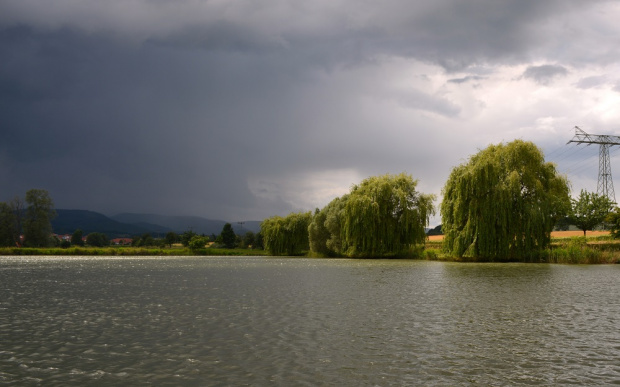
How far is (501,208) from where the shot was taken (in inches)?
1618

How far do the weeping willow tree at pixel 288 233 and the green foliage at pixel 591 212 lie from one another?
3795cm

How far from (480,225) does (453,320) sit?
30.4m

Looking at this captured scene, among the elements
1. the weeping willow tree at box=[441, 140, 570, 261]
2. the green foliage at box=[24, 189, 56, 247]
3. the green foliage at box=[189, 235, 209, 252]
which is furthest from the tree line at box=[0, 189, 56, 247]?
the weeping willow tree at box=[441, 140, 570, 261]

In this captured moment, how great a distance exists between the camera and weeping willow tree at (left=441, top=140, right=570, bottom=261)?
41406 millimetres

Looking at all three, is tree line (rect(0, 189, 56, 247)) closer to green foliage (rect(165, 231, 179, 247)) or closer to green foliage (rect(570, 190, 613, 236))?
green foliage (rect(165, 231, 179, 247))

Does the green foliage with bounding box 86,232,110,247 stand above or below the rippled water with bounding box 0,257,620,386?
above

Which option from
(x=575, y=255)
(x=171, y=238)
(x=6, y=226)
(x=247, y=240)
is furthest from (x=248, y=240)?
(x=575, y=255)

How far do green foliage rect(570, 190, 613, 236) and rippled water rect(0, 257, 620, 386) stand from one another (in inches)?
1727

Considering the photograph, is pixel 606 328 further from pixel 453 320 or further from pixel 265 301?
pixel 265 301

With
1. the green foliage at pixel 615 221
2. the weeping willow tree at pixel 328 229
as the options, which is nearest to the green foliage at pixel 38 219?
the weeping willow tree at pixel 328 229

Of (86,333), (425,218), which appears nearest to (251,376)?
(86,333)

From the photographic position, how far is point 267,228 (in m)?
77.3

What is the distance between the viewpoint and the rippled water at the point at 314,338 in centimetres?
805

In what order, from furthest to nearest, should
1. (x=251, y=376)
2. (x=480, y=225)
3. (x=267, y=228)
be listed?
(x=267, y=228)
(x=480, y=225)
(x=251, y=376)
